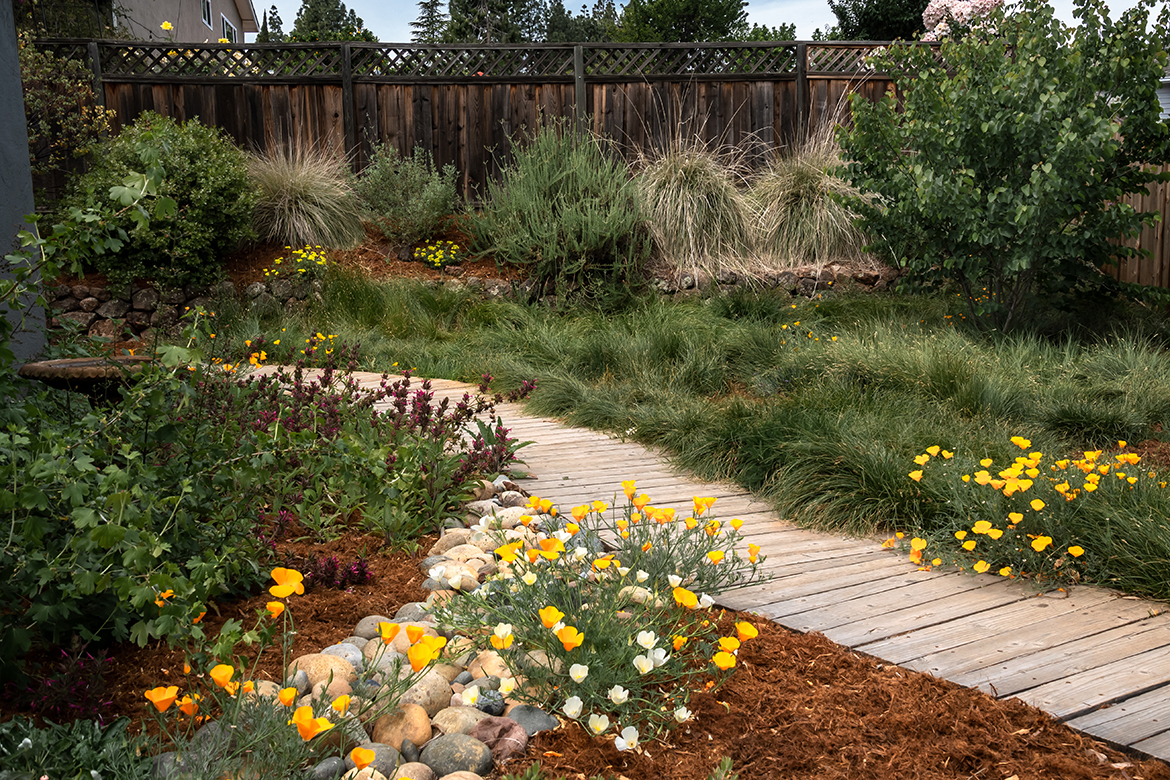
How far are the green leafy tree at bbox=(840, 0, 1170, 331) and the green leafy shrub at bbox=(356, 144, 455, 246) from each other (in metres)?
4.38

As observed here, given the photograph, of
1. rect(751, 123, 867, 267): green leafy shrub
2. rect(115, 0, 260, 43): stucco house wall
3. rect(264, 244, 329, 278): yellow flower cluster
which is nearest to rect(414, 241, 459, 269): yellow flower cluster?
rect(264, 244, 329, 278): yellow flower cluster

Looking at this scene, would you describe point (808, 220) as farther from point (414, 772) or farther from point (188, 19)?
point (188, 19)

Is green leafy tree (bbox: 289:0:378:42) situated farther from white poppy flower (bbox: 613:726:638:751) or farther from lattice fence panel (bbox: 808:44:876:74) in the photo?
white poppy flower (bbox: 613:726:638:751)

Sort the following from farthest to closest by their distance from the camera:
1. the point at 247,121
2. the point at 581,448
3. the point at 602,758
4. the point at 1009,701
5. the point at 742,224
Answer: the point at 247,121 → the point at 742,224 → the point at 581,448 → the point at 1009,701 → the point at 602,758

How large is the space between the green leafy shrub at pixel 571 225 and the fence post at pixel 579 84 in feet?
3.82

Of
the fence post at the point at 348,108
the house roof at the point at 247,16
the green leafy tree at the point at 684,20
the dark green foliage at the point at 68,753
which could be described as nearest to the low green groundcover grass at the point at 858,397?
the dark green foliage at the point at 68,753

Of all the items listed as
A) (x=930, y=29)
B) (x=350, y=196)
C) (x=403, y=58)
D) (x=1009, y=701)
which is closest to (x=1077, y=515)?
(x=1009, y=701)

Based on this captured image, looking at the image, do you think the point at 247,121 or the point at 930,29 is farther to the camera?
the point at 930,29

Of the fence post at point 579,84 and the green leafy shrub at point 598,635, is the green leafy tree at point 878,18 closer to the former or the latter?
the fence post at point 579,84

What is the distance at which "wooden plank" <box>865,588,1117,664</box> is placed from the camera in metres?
2.28

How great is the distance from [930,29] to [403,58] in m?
9.53

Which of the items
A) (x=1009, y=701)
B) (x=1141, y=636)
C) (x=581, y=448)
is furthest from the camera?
(x=581, y=448)

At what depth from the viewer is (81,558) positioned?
72.1 inches

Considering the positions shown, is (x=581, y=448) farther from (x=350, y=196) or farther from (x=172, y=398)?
(x=350, y=196)
